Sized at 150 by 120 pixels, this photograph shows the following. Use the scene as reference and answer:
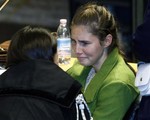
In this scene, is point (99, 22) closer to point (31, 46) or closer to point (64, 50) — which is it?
point (31, 46)

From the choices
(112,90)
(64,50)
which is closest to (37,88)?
(112,90)

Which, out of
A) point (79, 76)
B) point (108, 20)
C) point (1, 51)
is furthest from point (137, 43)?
point (1, 51)

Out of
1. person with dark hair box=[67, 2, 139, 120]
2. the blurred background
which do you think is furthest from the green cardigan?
the blurred background

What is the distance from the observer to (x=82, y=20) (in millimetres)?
1725

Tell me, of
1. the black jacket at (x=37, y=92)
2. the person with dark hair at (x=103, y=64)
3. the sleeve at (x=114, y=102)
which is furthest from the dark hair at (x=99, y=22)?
the black jacket at (x=37, y=92)

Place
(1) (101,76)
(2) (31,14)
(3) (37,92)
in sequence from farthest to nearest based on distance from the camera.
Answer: (2) (31,14) → (1) (101,76) → (3) (37,92)

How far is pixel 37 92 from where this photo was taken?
4.29 ft

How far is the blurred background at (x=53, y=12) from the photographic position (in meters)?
4.11

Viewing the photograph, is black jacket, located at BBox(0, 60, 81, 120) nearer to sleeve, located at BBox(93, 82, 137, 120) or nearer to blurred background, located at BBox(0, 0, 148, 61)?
sleeve, located at BBox(93, 82, 137, 120)

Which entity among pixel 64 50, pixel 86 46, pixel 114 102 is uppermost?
pixel 86 46

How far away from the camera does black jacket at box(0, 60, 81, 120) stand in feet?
4.26

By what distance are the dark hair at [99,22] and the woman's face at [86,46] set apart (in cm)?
2

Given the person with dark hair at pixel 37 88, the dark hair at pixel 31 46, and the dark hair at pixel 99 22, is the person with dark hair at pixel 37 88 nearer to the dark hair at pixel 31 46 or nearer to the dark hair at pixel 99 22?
the dark hair at pixel 31 46

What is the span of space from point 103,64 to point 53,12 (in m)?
2.67
